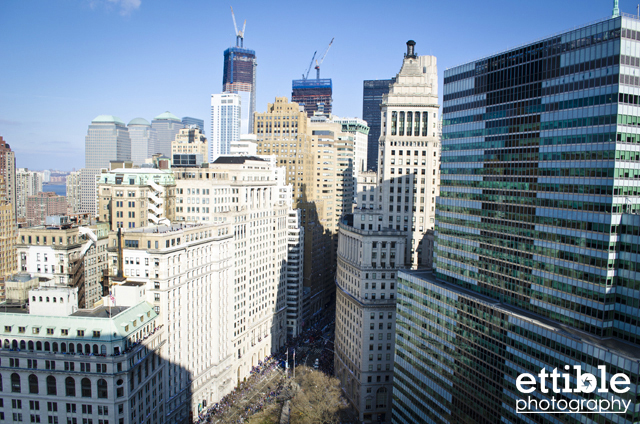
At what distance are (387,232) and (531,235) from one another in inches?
2270

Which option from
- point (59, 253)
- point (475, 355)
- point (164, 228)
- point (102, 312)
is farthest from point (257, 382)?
point (475, 355)

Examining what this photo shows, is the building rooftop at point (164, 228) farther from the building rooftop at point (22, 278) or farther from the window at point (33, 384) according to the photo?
the window at point (33, 384)

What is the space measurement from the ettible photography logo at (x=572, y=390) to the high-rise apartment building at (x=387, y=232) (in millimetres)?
60559

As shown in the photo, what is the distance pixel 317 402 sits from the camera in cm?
12800

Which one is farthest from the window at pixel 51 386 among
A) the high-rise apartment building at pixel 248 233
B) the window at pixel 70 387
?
the high-rise apartment building at pixel 248 233

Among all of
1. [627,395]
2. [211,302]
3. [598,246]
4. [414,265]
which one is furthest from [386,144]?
[627,395]

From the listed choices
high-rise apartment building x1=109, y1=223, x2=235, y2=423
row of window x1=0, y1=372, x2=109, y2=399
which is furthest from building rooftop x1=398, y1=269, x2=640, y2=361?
row of window x1=0, y1=372, x2=109, y2=399

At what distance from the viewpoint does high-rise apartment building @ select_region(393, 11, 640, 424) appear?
237 ft

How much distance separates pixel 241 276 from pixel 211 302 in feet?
66.7

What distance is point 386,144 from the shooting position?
488 feet

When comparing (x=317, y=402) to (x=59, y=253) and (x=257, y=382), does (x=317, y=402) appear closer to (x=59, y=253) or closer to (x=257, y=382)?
(x=257, y=382)

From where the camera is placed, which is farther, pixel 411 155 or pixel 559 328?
pixel 411 155

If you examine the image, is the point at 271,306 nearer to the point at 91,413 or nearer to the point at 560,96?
the point at 91,413

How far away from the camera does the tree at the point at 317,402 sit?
122375 mm
